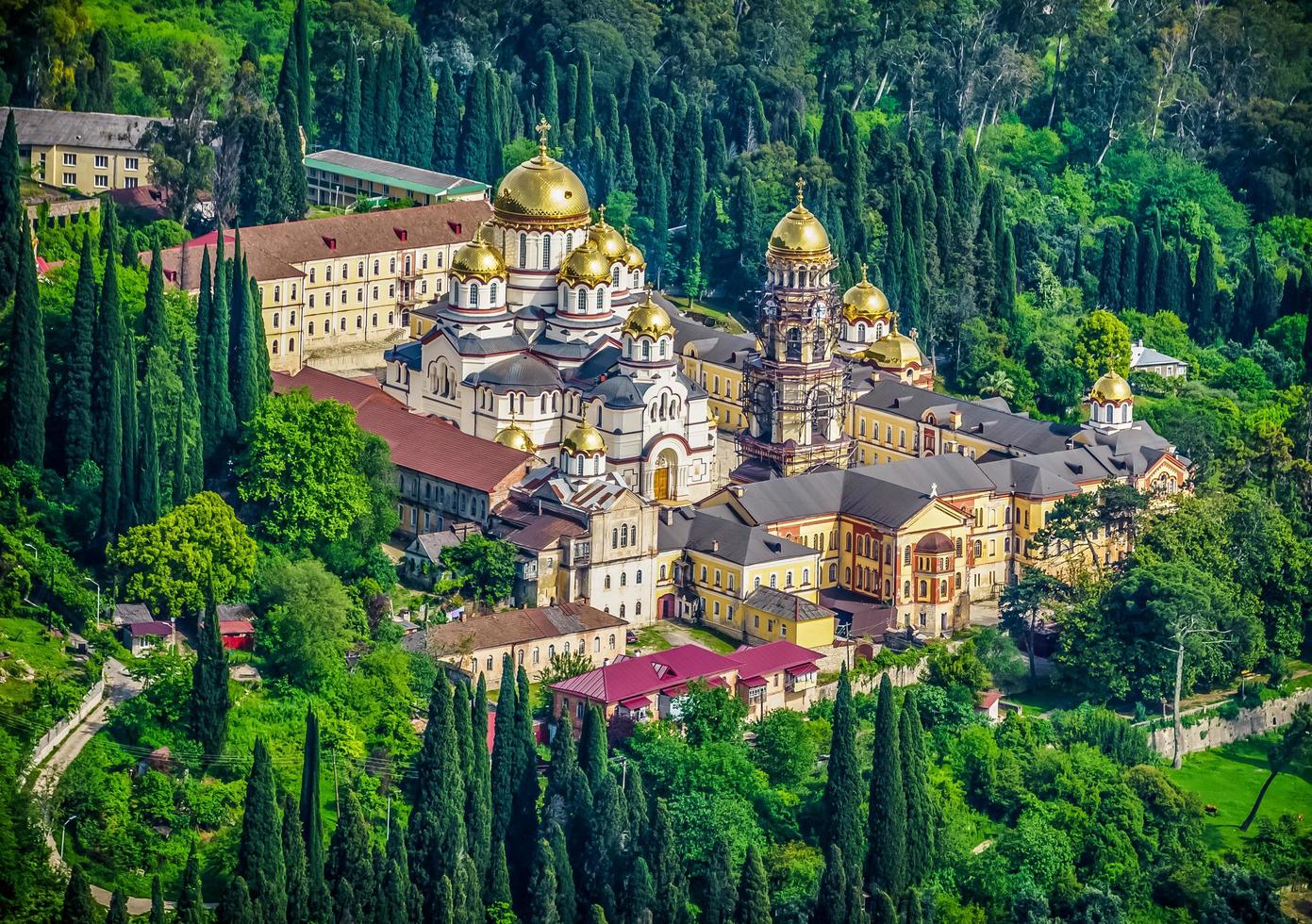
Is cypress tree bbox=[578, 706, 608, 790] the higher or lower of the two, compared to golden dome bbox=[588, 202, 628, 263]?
lower

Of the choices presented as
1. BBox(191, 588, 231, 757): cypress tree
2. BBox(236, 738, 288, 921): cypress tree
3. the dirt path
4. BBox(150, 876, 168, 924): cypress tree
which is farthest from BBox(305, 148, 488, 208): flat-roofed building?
BBox(150, 876, 168, 924): cypress tree

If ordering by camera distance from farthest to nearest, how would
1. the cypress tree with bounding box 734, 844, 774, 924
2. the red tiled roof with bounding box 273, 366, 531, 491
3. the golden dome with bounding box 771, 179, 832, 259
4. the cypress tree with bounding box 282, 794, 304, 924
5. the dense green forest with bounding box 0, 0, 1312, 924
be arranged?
the golden dome with bounding box 771, 179, 832, 259 → the red tiled roof with bounding box 273, 366, 531, 491 → the dense green forest with bounding box 0, 0, 1312, 924 → the cypress tree with bounding box 734, 844, 774, 924 → the cypress tree with bounding box 282, 794, 304, 924

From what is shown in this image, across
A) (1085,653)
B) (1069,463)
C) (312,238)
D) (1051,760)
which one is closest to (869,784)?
(1051,760)

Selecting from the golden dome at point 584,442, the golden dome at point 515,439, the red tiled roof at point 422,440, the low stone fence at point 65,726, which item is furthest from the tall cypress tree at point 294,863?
the golden dome at point 515,439

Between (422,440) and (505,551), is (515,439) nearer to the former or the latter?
(422,440)

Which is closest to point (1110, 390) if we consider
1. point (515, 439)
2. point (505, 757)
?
point (515, 439)

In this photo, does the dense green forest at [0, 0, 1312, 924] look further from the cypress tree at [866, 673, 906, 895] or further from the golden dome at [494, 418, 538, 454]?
the golden dome at [494, 418, 538, 454]

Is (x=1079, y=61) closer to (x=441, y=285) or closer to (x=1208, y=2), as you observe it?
(x=1208, y=2)
